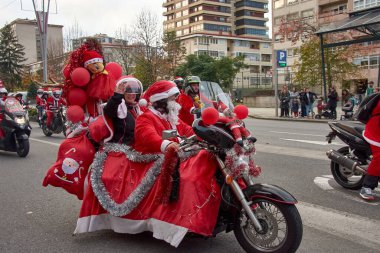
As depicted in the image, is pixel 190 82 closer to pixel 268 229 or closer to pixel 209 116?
pixel 209 116

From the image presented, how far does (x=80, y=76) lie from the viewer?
4.94m

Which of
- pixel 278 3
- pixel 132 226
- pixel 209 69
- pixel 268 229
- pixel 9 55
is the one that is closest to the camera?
pixel 268 229

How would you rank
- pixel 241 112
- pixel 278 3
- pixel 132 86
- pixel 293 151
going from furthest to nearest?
pixel 278 3 < pixel 293 151 < pixel 132 86 < pixel 241 112

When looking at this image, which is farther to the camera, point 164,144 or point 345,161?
point 345,161

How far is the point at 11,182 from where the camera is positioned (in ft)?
24.1

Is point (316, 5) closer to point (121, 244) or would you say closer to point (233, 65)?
point (233, 65)

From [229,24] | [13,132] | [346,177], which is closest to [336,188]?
[346,177]

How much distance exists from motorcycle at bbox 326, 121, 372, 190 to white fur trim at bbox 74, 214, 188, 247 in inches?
125

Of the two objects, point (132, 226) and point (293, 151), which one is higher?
point (132, 226)

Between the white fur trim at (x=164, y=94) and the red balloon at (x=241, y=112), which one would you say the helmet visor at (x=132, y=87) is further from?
the red balloon at (x=241, y=112)

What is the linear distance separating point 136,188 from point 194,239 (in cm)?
80

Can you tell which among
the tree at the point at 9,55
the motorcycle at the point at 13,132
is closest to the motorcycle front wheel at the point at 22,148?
the motorcycle at the point at 13,132

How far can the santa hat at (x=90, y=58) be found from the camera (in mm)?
5227

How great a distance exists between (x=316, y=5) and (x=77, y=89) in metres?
54.4
